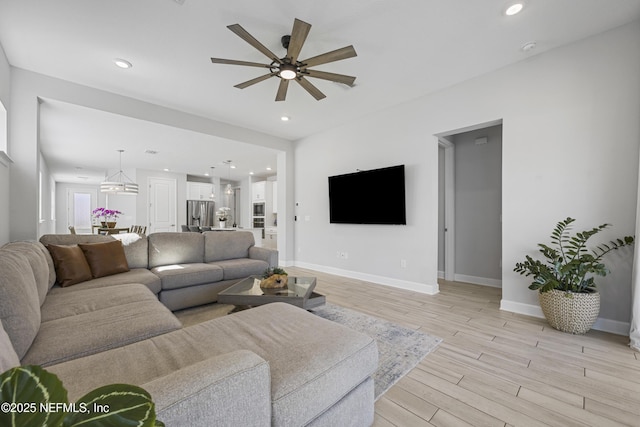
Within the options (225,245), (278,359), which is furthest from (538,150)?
(225,245)

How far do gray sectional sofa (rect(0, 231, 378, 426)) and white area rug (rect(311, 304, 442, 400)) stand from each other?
1.69 ft

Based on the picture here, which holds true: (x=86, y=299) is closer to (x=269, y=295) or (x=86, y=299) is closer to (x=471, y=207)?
(x=269, y=295)

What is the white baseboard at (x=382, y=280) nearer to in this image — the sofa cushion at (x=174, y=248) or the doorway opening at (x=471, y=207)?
the doorway opening at (x=471, y=207)

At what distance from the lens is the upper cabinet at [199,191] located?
890 centimetres

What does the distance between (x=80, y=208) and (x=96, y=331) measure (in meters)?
11.9

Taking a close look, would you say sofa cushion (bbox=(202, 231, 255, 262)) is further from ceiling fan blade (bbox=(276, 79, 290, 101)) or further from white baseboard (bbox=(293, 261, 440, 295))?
ceiling fan blade (bbox=(276, 79, 290, 101))

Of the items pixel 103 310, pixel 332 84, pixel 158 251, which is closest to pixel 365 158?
pixel 332 84

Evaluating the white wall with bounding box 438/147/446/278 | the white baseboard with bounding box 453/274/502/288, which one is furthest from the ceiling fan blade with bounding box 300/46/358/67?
the white baseboard with bounding box 453/274/502/288

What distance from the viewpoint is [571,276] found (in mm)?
2469

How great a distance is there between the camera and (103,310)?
184 centimetres

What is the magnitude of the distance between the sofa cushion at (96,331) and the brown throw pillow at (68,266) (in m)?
0.98

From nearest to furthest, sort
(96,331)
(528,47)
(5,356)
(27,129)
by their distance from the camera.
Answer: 1. (5,356)
2. (96,331)
3. (528,47)
4. (27,129)

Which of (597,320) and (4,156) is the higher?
(4,156)

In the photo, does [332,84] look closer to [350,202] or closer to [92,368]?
[350,202]
